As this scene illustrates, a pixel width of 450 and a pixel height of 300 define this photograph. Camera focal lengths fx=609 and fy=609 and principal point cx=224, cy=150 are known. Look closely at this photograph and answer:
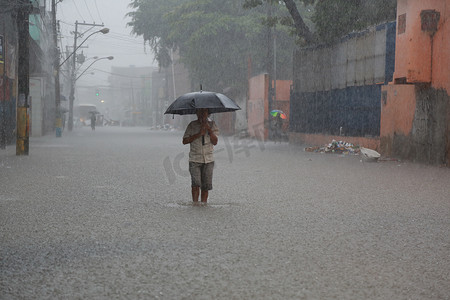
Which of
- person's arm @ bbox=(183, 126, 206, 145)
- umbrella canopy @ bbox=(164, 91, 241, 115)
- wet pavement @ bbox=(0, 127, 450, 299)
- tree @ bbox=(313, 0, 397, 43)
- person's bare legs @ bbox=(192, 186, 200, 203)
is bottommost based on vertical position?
wet pavement @ bbox=(0, 127, 450, 299)

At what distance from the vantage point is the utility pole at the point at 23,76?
19719 millimetres

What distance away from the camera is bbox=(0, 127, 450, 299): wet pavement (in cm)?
482

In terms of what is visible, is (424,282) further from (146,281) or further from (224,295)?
(146,281)

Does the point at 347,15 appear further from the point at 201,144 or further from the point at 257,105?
the point at 201,144

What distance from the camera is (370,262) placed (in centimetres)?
564

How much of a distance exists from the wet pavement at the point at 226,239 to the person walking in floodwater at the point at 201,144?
1.53 feet

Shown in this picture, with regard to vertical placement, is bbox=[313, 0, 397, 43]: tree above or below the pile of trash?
above

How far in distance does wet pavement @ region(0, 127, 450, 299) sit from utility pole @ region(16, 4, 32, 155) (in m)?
7.49

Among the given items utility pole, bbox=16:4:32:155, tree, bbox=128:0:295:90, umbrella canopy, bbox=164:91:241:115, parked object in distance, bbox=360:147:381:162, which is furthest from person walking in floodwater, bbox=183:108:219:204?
tree, bbox=128:0:295:90

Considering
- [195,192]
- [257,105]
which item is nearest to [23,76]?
[195,192]

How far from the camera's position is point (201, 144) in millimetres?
8969

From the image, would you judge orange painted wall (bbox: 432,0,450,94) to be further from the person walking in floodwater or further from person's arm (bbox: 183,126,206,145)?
person's arm (bbox: 183,126,206,145)

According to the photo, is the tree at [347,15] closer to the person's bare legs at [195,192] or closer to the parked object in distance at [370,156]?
the parked object in distance at [370,156]

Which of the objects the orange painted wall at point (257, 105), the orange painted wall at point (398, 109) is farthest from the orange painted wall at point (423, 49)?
the orange painted wall at point (257, 105)
